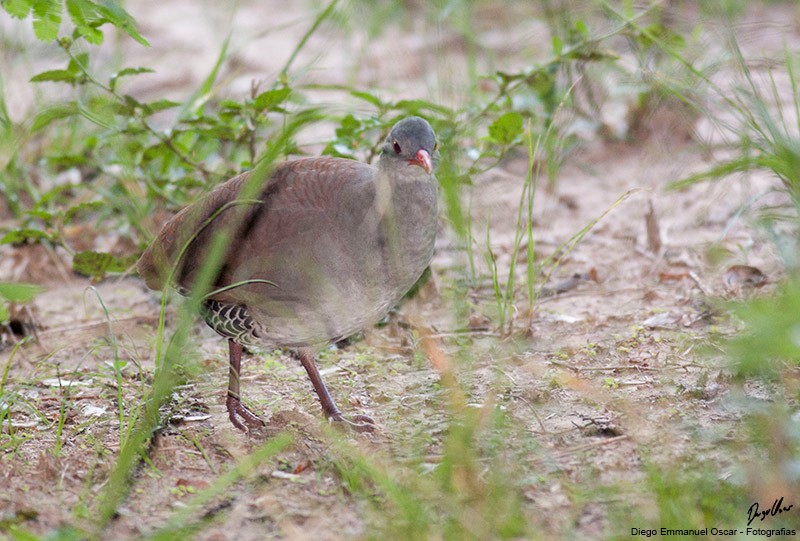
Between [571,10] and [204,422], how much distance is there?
318cm

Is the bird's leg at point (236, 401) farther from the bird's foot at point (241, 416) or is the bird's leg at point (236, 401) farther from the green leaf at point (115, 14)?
the green leaf at point (115, 14)

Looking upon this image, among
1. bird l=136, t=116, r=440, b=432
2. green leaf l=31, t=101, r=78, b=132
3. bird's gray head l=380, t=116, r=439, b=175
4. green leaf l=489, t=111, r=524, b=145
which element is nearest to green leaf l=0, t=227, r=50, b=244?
green leaf l=31, t=101, r=78, b=132

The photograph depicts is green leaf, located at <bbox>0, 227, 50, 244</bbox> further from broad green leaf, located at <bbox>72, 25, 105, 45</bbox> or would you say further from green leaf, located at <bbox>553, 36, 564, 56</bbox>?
green leaf, located at <bbox>553, 36, 564, 56</bbox>

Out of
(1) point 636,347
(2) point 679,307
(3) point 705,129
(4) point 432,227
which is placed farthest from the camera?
(3) point 705,129

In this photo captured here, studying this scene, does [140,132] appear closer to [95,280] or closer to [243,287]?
[95,280]

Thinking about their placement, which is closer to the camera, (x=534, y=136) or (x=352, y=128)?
(x=352, y=128)

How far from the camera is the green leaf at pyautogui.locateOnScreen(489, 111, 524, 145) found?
4199 mm

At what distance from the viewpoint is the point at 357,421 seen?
3.57m

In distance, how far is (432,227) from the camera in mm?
3451

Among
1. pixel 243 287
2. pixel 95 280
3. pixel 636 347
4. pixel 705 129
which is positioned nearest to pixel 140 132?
pixel 95 280
